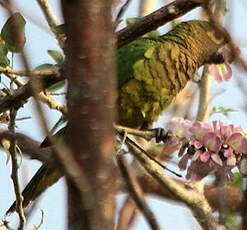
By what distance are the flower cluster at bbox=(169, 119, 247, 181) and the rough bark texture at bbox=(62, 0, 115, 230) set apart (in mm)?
Result: 1314

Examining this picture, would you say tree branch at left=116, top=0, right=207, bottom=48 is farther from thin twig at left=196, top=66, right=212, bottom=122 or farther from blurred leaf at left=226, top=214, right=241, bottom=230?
thin twig at left=196, top=66, right=212, bottom=122

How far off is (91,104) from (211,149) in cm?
142

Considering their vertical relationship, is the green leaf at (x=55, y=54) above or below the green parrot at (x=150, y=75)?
above

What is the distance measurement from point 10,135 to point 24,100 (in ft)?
3.58

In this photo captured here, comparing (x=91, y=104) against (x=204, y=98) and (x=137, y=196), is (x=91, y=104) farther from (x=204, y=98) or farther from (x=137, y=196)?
(x=204, y=98)

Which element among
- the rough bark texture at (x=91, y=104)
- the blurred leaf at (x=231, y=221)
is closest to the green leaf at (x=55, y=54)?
the blurred leaf at (x=231, y=221)

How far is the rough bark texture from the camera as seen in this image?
924 mm

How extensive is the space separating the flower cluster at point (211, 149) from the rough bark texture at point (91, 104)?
4.31 feet

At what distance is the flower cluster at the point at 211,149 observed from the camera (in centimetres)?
227

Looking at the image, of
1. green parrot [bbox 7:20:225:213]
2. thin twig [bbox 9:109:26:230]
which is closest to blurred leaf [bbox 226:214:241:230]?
thin twig [bbox 9:109:26:230]

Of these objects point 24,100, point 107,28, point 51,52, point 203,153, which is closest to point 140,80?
point 51,52

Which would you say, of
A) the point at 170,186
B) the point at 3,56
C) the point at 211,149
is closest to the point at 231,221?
the point at 211,149

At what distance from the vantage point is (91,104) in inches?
37.2

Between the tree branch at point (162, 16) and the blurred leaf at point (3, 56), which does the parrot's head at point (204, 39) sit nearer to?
the blurred leaf at point (3, 56)
